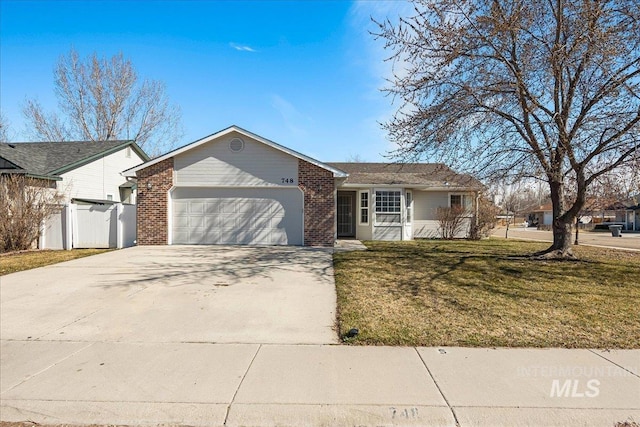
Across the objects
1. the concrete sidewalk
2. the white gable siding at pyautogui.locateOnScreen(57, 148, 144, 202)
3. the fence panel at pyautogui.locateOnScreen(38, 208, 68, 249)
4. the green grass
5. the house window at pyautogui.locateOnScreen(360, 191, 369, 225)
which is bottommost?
the concrete sidewalk

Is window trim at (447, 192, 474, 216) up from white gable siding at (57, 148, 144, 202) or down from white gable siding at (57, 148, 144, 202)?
down

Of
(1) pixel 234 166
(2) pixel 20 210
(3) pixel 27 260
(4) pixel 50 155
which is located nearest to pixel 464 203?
(1) pixel 234 166

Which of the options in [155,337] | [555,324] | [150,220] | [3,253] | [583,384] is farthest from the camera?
[150,220]

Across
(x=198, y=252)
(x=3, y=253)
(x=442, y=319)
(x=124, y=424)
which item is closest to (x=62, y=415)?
(x=124, y=424)

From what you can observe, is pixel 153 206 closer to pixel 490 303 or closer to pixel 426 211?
pixel 490 303

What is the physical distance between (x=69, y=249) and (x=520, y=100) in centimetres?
1656

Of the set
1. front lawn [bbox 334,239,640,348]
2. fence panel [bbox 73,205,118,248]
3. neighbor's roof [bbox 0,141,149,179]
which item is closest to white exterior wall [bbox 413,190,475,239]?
front lawn [bbox 334,239,640,348]

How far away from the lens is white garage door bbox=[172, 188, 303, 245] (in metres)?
13.7

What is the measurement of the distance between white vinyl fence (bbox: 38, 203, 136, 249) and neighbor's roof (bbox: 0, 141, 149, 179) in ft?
7.71

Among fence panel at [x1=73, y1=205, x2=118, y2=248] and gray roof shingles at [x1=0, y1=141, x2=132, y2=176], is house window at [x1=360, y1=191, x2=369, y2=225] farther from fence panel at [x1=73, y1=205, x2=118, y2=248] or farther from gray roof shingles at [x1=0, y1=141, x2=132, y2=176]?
gray roof shingles at [x1=0, y1=141, x2=132, y2=176]

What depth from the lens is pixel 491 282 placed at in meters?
7.45

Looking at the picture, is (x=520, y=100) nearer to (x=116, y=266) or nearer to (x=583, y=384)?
(x=583, y=384)

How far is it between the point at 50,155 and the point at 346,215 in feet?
50.2

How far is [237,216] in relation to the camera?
45.1ft
